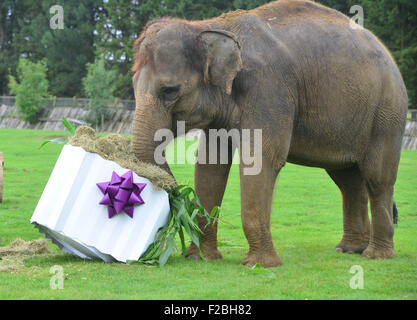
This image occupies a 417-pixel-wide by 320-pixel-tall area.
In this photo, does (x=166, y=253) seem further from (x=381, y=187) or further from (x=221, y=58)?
(x=381, y=187)

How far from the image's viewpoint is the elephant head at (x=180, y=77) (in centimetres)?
611

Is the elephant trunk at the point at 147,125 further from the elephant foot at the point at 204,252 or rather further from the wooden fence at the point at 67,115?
the wooden fence at the point at 67,115

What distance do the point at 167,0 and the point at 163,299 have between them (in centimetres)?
3763

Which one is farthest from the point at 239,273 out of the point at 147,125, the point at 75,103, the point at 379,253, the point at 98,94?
the point at 75,103

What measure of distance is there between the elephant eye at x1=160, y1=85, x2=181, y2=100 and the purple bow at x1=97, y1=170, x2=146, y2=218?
742 mm

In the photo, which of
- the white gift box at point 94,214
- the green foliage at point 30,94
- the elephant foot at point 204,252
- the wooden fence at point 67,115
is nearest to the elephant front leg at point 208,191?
the elephant foot at point 204,252

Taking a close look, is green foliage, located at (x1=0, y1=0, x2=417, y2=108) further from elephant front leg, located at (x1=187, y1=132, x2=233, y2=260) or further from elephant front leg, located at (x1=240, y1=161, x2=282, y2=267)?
elephant front leg, located at (x1=240, y1=161, x2=282, y2=267)

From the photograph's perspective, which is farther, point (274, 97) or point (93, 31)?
Answer: point (93, 31)

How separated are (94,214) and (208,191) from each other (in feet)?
4.39

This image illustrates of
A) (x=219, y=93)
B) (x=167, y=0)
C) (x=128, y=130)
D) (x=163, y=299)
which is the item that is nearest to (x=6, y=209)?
(x=219, y=93)

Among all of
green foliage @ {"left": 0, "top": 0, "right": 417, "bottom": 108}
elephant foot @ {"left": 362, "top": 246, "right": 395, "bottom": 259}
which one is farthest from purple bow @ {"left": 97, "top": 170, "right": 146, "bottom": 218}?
green foliage @ {"left": 0, "top": 0, "right": 417, "bottom": 108}

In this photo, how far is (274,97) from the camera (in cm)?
634

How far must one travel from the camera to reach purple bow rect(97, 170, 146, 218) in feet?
19.8

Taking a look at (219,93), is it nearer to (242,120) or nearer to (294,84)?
(242,120)
